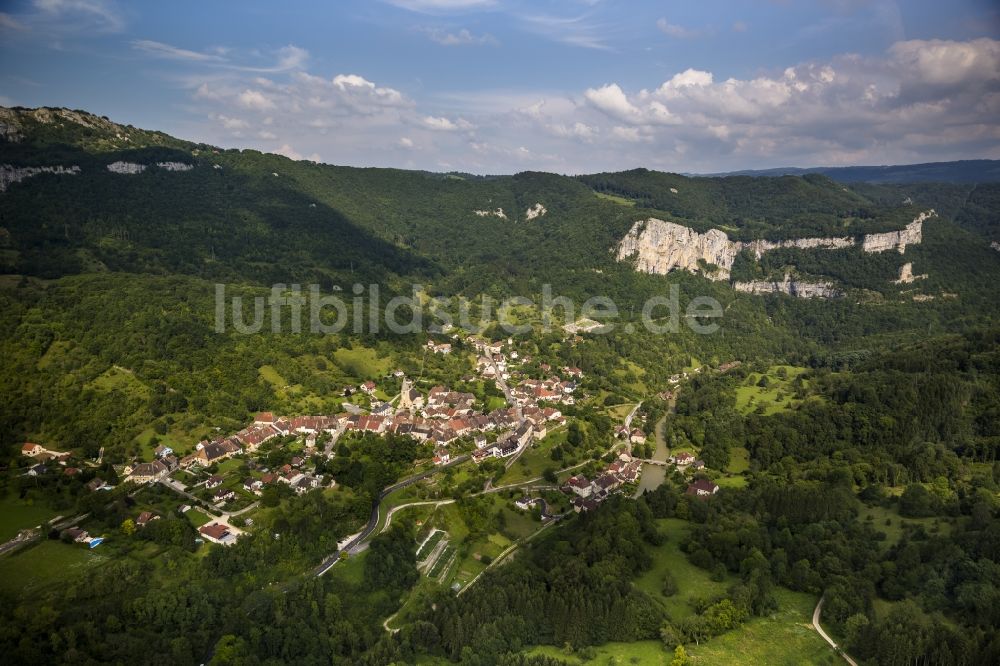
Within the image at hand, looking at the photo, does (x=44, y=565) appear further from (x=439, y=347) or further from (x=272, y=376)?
(x=439, y=347)

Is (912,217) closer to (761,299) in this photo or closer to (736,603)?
(761,299)

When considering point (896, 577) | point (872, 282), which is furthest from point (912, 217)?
point (896, 577)

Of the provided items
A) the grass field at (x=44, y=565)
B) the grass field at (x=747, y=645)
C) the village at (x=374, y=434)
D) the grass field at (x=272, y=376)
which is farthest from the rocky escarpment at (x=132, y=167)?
the grass field at (x=747, y=645)

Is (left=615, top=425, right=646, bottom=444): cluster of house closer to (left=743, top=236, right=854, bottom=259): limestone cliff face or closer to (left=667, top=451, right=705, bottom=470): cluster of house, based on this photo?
(left=667, top=451, right=705, bottom=470): cluster of house

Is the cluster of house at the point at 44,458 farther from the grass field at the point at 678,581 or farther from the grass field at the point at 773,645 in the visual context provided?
the grass field at the point at 773,645

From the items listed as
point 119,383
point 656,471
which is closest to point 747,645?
point 656,471

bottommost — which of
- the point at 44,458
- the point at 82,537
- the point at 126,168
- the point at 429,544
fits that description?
the point at 429,544

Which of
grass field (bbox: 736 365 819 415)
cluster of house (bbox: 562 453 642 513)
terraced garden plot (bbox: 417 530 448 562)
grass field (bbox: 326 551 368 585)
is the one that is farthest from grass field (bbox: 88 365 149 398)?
grass field (bbox: 736 365 819 415)
